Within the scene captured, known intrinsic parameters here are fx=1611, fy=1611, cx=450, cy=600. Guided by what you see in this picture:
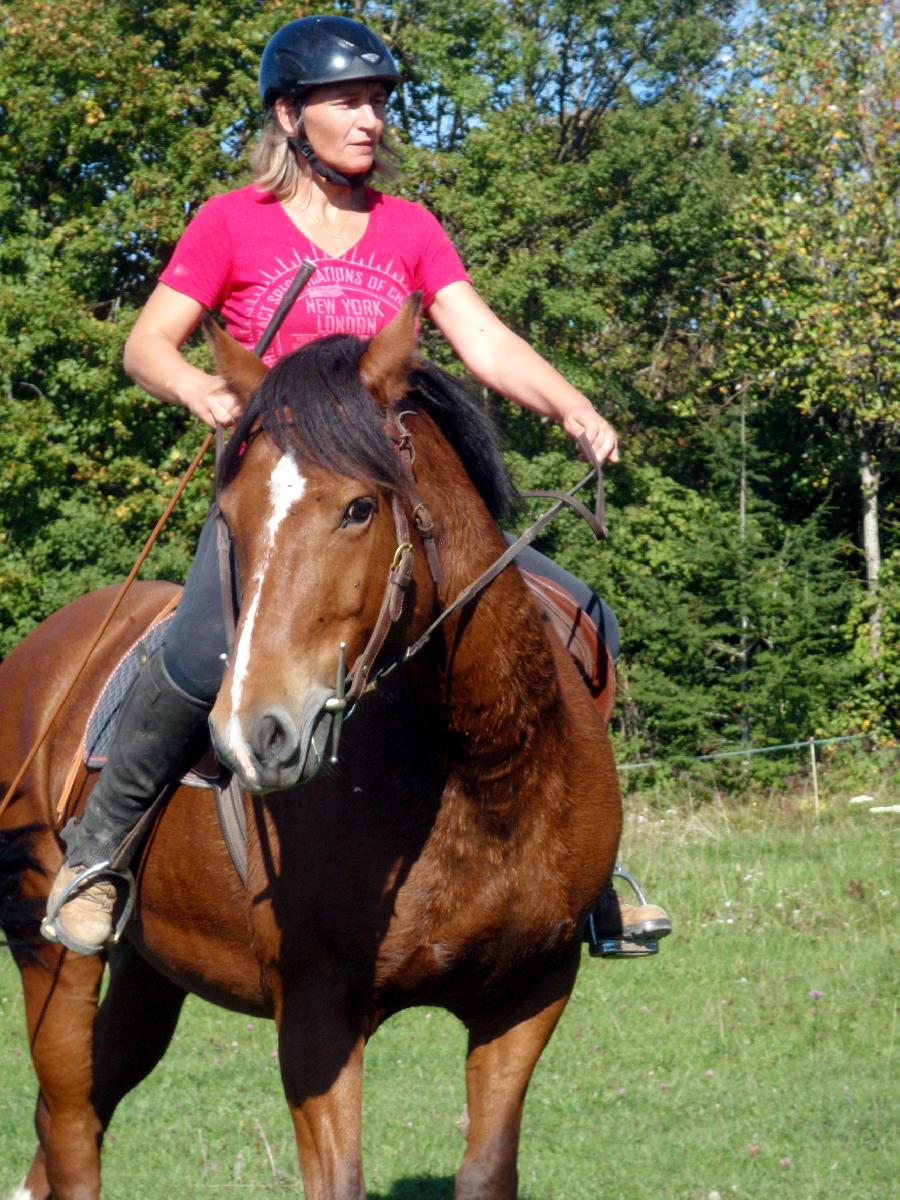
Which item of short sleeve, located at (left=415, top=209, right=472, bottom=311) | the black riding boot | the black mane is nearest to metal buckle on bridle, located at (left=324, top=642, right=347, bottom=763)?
the black mane

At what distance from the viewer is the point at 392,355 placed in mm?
3473

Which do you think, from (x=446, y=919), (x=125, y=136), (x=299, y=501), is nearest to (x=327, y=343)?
(x=299, y=501)

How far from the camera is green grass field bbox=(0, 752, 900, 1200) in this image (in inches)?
253

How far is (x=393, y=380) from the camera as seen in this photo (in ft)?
11.5

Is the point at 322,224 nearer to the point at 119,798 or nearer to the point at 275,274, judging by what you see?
the point at 275,274

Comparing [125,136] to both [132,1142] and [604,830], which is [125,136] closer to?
[132,1142]

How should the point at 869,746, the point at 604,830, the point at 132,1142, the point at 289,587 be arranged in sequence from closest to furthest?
the point at 289,587 → the point at 604,830 → the point at 132,1142 → the point at 869,746

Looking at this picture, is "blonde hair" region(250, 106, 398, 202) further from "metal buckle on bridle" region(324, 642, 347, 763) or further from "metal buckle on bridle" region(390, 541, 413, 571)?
"metal buckle on bridle" region(324, 642, 347, 763)

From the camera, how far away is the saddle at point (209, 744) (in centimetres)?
421

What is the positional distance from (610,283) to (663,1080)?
24.2m

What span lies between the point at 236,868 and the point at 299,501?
4.63 ft

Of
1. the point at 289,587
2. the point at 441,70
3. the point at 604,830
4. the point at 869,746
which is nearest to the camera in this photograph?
A: the point at 289,587

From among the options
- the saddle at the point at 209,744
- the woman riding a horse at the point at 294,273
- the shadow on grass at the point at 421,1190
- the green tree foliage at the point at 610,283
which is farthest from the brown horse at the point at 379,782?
the green tree foliage at the point at 610,283

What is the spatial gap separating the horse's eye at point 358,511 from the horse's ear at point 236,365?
0.43 meters
